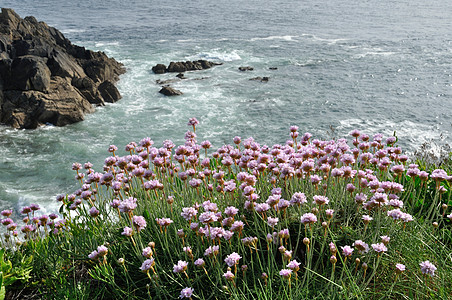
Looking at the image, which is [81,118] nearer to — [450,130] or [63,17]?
[450,130]

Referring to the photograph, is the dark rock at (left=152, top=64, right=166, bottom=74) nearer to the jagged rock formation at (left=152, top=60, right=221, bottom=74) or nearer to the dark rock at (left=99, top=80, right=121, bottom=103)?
the jagged rock formation at (left=152, top=60, right=221, bottom=74)

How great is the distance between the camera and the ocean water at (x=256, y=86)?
1722cm

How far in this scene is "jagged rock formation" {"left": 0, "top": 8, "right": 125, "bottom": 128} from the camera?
62.4ft

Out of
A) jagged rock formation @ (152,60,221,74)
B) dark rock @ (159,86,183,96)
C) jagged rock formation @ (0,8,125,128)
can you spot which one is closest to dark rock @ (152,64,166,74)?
jagged rock formation @ (152,60,221,74)

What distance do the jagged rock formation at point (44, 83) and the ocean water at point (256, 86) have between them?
0.77 metres

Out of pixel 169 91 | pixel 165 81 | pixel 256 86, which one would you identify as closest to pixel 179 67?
pixel 165 81

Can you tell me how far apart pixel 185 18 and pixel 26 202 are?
42.1 meters

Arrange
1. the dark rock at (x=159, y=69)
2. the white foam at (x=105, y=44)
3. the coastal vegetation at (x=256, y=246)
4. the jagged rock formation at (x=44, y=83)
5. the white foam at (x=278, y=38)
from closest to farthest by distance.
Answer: the coastal vegetation at (x=256, y=246), the jagged rock formation at (x=44, y=83), the dark rock at (x=159, y=69), the white foam at (x=105, y=44), the white foam at (x=278, y=38)

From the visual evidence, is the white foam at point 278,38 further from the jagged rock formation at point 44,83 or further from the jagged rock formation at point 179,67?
the jagged rock formation at point 44,83

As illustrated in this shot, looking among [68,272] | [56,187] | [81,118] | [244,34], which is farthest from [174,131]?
[244,34]

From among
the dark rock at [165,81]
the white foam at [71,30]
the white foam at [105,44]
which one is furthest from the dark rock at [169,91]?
the white foam at [71,30]

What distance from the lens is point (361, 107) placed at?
2141 centimetres

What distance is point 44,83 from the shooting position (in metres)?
19.6

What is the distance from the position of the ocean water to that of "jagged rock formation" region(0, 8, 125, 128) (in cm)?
77
